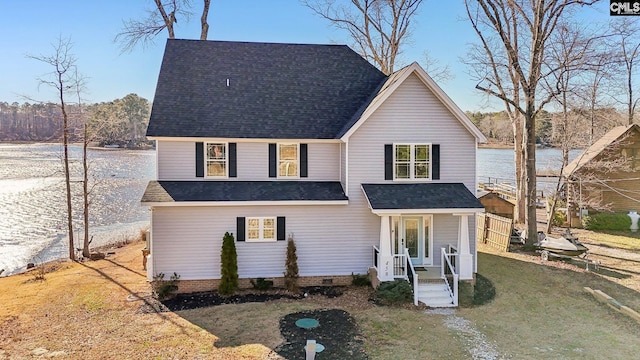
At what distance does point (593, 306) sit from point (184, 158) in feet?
48.9

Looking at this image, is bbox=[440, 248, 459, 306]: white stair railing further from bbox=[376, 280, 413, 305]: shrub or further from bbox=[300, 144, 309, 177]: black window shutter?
bbox=[300, 144, 309, 177]: black window shutter

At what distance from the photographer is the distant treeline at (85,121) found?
21.4 m

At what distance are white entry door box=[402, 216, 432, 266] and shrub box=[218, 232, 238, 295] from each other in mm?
6369

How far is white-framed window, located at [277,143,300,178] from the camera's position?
16031mm

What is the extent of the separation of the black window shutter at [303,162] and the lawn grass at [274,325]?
4790 mm

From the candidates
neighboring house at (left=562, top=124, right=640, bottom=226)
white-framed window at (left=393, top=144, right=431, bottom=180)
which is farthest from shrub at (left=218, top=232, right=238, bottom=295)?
neighboring house at (left=562, top=124, right=640, bottom=226)

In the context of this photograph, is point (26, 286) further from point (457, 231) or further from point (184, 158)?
point (457, 231)

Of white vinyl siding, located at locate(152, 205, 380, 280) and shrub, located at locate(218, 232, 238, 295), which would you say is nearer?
shrub, located at locate(218, 232, 238, 295)

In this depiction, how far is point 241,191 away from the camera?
14.9 metres

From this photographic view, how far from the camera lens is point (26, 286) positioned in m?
16.0

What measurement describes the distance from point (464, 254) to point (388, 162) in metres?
4.22

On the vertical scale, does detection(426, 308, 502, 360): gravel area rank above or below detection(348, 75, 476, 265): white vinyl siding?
below

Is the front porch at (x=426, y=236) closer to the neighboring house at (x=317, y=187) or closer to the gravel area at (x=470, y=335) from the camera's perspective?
the neighboring house at (x=317, y=187)

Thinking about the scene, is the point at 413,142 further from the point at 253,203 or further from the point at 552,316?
the point at 552,316
